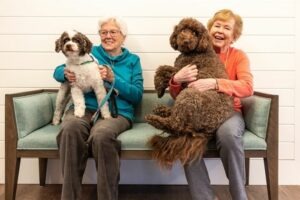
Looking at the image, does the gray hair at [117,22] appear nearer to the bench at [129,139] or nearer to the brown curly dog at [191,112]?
the brown curly dog at [191,112]

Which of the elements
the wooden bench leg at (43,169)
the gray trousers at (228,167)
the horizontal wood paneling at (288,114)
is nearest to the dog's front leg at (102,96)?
the gray trousers at (228,167)

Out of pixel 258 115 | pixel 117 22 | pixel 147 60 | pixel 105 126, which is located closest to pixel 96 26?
pixel 117 22

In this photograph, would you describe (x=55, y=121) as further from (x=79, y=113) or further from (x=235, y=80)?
(x=235, y=80)

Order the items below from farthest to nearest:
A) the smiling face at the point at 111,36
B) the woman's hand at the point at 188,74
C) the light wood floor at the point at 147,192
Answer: the light wood floor at the point at 147,192, the smiling face at the point at 111,36, the woman's hand at the point at 188,74

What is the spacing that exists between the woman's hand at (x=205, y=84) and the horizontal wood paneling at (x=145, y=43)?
0.76 meters

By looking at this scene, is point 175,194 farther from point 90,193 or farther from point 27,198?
point 27,198

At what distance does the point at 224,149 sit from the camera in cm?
177

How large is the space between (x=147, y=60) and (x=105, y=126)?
81 centimetres

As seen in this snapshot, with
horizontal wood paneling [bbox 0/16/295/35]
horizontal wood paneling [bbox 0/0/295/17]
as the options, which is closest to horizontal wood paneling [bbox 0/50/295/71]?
horizontal wood paneling [bbox 0/16/295/35]

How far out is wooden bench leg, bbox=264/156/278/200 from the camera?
76.5 inches

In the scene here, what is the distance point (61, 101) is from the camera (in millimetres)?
2242

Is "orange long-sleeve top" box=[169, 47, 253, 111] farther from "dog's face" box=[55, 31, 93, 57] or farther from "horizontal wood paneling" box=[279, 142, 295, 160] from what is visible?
"horizontal wood paneling" box=[279, 142, 295, 160]

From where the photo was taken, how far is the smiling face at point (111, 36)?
2197 mm

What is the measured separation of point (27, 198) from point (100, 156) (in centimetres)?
86
